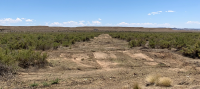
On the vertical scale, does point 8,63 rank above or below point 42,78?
above

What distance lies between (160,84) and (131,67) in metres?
4.08

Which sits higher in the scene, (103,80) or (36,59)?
(36,59)

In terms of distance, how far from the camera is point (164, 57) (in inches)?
526

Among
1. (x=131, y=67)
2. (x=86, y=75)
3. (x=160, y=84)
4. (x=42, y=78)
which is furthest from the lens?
(x=131, y=67)

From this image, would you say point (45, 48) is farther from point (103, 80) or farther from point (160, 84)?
point (160, 84)

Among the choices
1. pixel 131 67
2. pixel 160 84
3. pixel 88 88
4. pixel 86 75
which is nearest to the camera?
pixel 160 84

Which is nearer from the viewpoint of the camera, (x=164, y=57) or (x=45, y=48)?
(x=164, y=57)

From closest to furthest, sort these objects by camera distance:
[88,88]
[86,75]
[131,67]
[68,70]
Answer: [88,88]
[86,75]
[68,70]
[131,67]

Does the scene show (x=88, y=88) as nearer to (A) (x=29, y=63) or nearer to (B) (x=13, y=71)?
(B) (x=13, y=71)

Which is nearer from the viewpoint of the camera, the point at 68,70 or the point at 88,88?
the point at 88,88

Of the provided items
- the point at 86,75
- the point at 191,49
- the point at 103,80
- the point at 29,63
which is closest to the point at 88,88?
the point at 103,80

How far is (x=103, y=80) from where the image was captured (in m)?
7.53

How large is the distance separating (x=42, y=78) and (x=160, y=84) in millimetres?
5167

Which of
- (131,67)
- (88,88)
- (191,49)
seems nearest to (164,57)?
(191,49)
